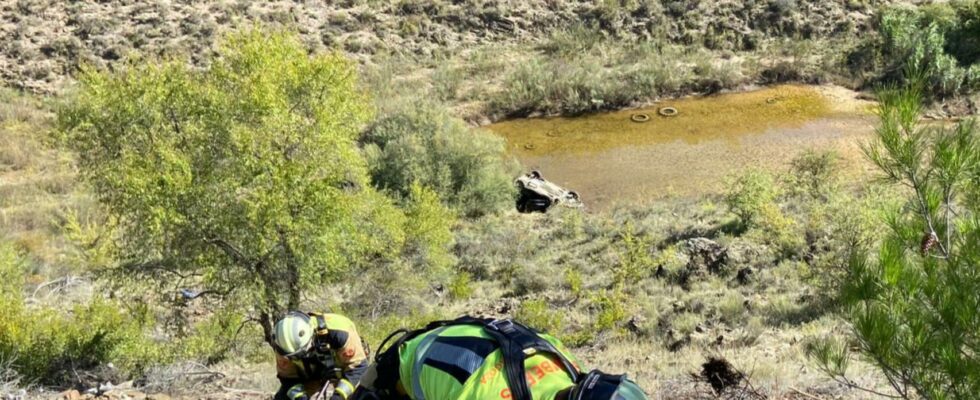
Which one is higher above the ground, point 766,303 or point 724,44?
point 766,303

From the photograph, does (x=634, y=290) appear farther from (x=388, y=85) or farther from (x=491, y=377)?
(x=388, y=85)

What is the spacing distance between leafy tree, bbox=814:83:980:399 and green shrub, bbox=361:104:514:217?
17985 mm

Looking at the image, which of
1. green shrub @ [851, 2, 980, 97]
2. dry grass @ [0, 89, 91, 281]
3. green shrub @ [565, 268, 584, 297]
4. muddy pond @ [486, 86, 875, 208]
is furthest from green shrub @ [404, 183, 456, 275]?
green shrub @ [851, 2, 980, 97]

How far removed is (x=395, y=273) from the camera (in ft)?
41.4

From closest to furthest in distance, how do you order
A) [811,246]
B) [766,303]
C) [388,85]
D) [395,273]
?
[766,303], [395,273], [811,246], [388,85]

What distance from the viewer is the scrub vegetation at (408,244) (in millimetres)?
3268

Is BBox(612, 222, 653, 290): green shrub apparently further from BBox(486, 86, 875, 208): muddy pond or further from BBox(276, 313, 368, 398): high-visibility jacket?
BBox(276, 313, 368, 398): high-visibility jacket

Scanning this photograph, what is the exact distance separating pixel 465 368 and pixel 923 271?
2.14 metres

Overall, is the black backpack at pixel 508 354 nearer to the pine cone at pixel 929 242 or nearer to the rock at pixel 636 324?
the pine cone at pixel 929 242

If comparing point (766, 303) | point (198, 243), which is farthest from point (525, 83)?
point (198, 243)

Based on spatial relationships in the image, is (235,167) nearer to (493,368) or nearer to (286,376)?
(286,376)

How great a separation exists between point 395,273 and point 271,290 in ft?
9.81

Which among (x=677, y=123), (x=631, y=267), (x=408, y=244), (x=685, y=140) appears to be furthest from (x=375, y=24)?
(x=631, y=267)

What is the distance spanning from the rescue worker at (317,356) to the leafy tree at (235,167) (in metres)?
4.48
